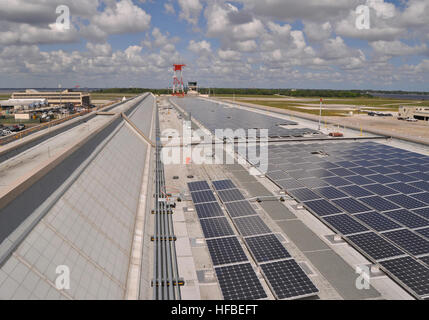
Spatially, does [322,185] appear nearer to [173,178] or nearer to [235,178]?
[235,178]

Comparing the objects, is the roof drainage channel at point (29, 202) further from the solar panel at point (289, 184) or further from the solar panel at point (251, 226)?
the solar panel at point (289, 184)

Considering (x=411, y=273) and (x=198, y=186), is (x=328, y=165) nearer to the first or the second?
(x=198, y=186)

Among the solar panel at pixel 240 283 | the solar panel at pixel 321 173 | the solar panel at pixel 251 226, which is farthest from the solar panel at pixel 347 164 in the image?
the solar panel at pixel 240 283

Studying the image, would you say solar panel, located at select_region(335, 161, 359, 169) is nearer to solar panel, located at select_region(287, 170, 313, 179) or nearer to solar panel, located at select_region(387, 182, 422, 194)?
solar panel, located at select_region(287, 170, 313, 179)

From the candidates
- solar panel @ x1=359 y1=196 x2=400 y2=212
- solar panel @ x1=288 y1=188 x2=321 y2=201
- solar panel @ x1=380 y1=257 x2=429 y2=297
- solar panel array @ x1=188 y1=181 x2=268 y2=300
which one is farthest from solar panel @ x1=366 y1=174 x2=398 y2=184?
solar panel array @ x1=188 y1=181 x2=268 y2=300

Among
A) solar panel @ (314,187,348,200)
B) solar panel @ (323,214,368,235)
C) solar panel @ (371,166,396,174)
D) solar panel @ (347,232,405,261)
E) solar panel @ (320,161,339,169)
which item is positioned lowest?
solar panel @ (347,232,405,261)

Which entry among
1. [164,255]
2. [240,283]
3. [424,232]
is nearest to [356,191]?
[424,232]
